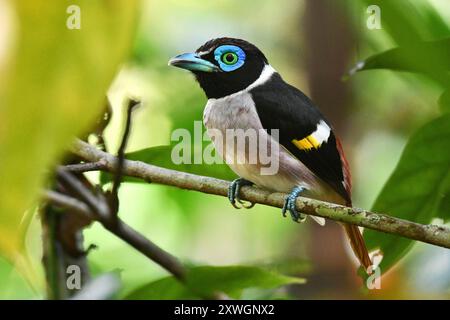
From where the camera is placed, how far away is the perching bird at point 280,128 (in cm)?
98

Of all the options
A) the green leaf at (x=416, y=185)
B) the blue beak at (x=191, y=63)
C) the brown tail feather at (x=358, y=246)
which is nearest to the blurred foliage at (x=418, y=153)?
the green leaf at (x=416, y=185)

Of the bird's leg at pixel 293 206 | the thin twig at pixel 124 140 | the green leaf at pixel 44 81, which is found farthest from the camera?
the bird's leg at pixel 293 206

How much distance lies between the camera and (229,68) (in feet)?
3.56

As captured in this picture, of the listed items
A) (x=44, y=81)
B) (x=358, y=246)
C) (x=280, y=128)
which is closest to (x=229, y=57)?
(x=280, y=128)

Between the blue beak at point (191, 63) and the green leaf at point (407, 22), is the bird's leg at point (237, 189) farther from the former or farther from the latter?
the green leaf at point (407, 22)

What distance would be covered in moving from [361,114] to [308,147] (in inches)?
15.7

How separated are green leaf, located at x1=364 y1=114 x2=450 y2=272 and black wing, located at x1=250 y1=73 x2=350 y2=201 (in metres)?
0.31

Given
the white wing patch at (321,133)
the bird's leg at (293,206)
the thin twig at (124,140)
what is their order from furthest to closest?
the white wing patch at (321,133)
the bird's leg at (293,206)
the thin twig at (124,140)

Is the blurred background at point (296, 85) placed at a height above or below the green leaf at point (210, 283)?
above

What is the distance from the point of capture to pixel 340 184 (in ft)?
3.24

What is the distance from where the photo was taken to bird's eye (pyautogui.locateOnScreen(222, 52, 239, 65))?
1055 millimetres

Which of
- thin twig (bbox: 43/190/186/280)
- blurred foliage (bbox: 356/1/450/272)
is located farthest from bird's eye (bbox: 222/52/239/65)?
thin twig (bbox: 43/190/186/280)

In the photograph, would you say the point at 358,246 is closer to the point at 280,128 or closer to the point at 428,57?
the point at 280,128
